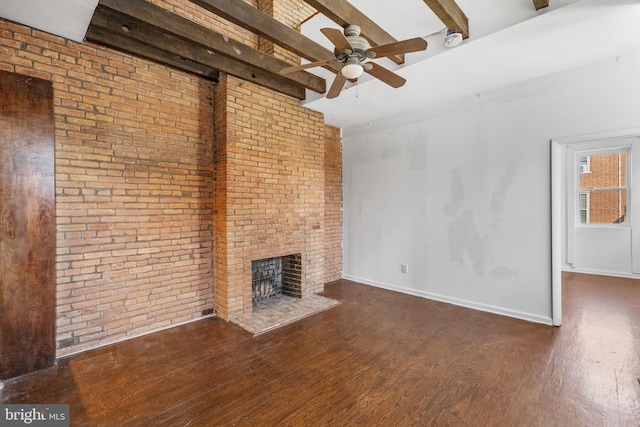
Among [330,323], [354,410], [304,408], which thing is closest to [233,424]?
[304,408]

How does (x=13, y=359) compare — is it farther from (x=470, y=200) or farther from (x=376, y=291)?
(x=470, y=200)

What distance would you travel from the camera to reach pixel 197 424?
6.24 feet

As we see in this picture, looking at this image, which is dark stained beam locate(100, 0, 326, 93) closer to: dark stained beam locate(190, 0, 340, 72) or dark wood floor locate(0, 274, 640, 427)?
dark stained beam locate(190, 0, 340, 72)

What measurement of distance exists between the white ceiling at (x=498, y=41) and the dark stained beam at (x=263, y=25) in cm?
40

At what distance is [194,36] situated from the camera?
2.89m

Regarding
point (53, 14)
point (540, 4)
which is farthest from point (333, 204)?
point (53, 14)

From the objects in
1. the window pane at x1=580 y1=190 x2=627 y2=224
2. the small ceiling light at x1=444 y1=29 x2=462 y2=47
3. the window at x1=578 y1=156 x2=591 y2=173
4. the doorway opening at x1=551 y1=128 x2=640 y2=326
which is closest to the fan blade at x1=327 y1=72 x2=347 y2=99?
the small ceiling light at x1=444 y1=29 x2=462 y2=47

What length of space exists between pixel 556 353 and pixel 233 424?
3.10 meters

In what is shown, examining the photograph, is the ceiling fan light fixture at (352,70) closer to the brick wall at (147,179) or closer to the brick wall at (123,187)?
the brick wall at (147,179)

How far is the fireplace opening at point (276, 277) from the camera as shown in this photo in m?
4.33

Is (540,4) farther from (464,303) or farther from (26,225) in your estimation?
(26,225)

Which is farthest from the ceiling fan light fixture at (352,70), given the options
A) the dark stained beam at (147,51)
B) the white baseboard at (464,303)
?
the white baseboard at (464,303)

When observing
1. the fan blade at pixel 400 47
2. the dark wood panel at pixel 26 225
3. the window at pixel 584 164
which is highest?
the fan blade at pixel 400 47

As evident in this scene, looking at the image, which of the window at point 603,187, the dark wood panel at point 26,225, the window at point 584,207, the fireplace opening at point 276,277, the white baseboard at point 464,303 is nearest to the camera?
the dark wood panel at point 26,225
